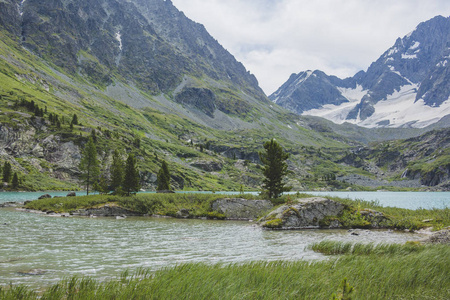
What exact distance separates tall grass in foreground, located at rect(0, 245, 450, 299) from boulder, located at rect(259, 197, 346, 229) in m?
23.7

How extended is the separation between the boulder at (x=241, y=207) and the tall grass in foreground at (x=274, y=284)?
34.0 m

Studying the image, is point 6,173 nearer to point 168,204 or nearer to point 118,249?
point 168,204

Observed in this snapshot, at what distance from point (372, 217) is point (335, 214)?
5.24m

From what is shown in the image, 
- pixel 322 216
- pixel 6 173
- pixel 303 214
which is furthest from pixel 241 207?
pixel 6 173

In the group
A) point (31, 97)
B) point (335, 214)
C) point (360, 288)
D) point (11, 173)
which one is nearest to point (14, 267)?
point (360, 288)

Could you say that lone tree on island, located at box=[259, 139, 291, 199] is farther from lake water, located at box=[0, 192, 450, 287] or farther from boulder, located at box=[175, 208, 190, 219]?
lake water, located at box=[0, 192, 450, 287]

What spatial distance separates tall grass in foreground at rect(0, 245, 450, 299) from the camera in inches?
371

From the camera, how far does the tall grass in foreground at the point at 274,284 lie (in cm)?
941

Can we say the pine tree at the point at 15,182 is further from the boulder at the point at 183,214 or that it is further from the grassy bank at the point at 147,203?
the boulder at the point at 183,214

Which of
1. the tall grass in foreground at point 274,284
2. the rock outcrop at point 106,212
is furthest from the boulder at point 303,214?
the rock outcrop at point 106,212

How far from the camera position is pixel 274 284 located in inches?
446

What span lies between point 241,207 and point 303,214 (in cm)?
1257

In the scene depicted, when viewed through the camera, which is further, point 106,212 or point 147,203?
point 147,203

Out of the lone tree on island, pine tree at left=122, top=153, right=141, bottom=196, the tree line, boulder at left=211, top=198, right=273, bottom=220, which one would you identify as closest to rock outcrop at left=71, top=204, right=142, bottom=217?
the tree line
